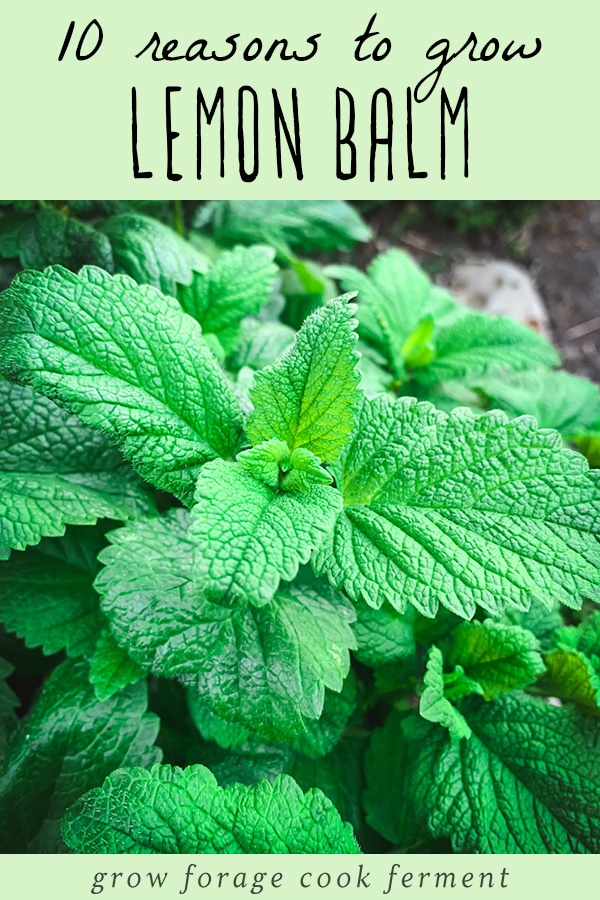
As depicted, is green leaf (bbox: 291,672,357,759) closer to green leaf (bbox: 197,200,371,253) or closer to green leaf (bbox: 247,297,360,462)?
green leaf (bbox: 247,297,360,462)

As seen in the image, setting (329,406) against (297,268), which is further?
(297,268)

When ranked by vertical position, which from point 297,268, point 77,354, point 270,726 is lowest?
point 270,726

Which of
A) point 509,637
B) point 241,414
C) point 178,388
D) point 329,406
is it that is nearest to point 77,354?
point 178,388

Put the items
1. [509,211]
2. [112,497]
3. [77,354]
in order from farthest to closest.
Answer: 1. [509,211]
2. [112,497]
3. [77,354]

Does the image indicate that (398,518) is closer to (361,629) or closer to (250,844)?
(361,629)
